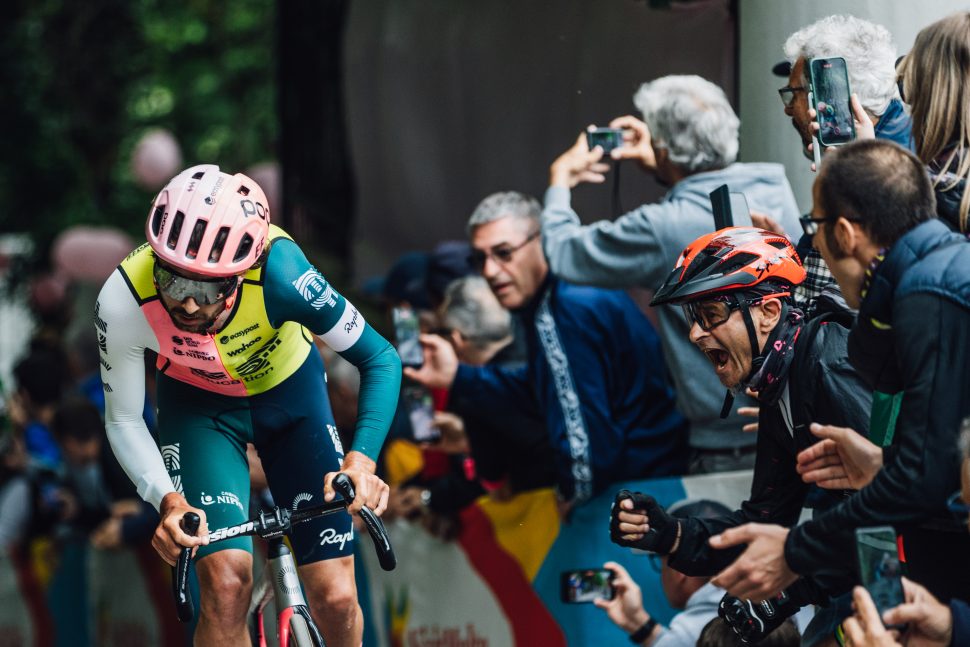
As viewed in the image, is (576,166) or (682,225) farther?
(576,166)

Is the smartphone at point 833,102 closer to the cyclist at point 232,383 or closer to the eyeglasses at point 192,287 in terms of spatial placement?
the cyclist at point 232,383

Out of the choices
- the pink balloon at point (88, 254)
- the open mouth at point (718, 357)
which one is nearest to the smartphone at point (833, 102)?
the open mouth at point (718, 357)

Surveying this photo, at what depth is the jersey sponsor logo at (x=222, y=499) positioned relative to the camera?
5.88 metres

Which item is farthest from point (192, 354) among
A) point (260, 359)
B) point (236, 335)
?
point (260, 359)

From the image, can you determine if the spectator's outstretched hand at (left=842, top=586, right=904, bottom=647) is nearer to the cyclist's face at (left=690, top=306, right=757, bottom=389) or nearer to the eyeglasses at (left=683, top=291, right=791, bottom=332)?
the cyclist's face at (left=690, top=306, right=757, bottom=389)

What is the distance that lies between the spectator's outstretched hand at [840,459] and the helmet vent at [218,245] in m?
2.14

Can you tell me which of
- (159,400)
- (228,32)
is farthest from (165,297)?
(228,32)

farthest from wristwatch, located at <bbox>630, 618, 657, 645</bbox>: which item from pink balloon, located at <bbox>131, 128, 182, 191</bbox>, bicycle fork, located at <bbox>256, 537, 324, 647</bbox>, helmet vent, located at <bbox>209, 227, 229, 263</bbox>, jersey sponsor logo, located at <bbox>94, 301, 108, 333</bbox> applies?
pink balloon, located at <bbox>131, 128, 182, 191</bbox>

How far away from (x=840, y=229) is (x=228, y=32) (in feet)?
51.6

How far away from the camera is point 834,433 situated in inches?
177

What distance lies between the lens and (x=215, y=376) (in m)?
5.94

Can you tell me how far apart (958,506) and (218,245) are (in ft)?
8.73

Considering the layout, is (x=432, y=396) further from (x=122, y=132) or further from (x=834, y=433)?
(x=122, y=132)

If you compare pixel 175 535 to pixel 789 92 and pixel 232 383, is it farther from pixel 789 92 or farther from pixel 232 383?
pixel 789 92
